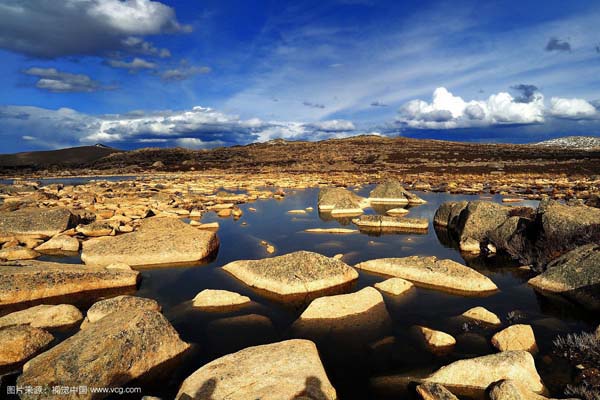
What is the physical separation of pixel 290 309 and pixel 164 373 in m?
3.91

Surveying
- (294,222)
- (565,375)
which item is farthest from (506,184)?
(565,375)

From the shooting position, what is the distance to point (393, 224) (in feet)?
69.0

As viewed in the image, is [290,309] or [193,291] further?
[193,291]

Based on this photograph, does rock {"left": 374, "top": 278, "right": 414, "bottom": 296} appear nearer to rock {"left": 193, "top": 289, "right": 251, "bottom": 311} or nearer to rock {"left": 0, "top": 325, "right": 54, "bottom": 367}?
rock {"left": 193, "top": 289, "right": 251, "bottom": 311}

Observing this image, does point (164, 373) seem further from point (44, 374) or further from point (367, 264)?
point (367, 264)

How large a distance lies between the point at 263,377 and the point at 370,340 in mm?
3111

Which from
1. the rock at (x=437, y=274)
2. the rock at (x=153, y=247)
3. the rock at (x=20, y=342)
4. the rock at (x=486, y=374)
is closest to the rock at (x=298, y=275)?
the rock at (x=437, y=274)

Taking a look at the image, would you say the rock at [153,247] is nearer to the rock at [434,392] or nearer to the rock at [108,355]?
the rock at [108,355]

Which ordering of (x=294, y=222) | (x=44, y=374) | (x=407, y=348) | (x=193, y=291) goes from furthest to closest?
(x=294, y=222), (x=193, y=291), (x=407, y=348), (x=44, y=374)

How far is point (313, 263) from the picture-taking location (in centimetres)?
1219

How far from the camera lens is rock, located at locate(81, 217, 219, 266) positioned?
14.2m

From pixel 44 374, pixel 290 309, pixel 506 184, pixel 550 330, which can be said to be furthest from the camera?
pixel 506 184

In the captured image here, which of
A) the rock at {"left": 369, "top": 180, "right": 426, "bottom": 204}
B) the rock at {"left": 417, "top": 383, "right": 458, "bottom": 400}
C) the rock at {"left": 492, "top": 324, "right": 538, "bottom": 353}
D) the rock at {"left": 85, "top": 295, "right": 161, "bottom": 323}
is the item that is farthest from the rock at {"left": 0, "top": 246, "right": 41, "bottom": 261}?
the rock at {"left": 369, "top": 180, "right": 426, "bottom": 204}

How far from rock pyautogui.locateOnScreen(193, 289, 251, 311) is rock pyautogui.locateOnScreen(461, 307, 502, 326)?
603 cm
